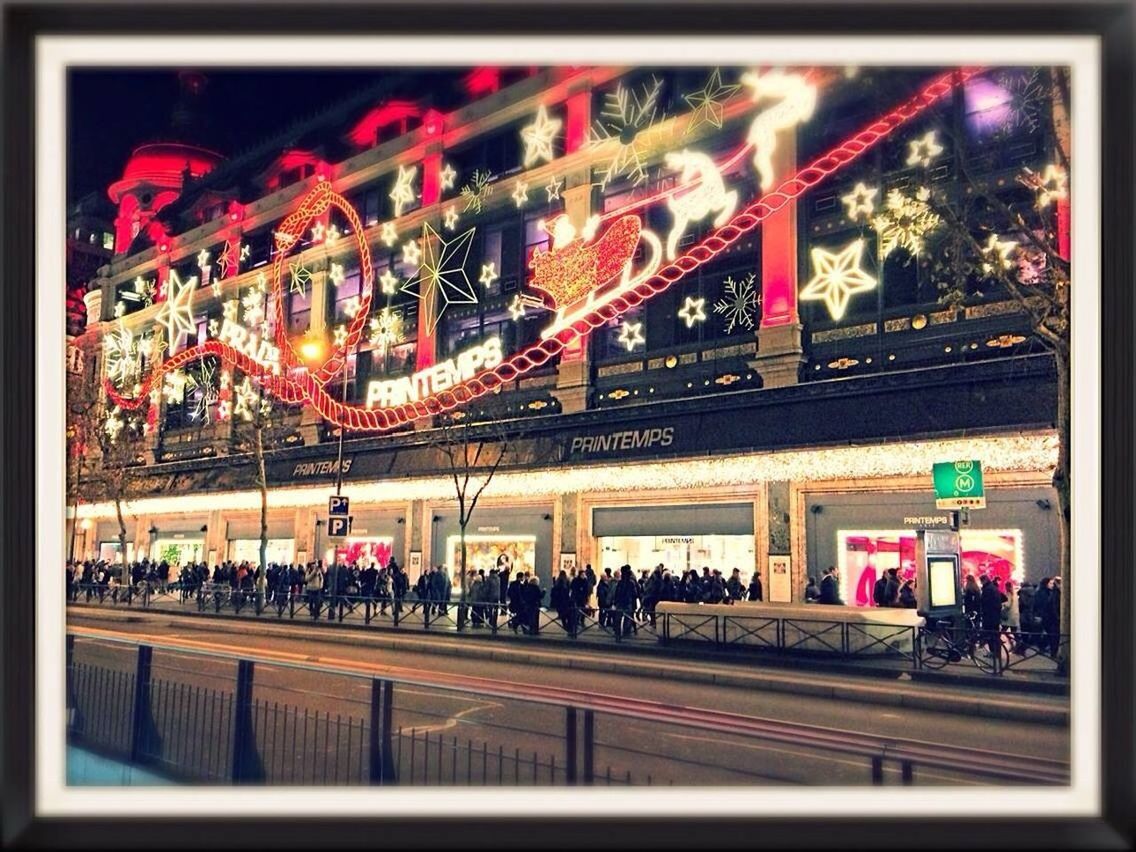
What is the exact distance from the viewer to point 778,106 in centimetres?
775

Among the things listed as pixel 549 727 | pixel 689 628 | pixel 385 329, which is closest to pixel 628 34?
pixel 549 727

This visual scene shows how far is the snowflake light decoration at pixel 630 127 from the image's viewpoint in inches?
902

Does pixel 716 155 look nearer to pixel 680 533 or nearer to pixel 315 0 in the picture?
pixel 680 533

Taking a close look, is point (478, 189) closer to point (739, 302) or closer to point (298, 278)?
point (739, 302)

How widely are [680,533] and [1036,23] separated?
20.8m

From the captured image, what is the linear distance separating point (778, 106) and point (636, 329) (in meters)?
18.0

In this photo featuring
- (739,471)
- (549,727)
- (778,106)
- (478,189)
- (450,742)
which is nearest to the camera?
(778,106)

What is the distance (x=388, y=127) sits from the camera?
1261 inches

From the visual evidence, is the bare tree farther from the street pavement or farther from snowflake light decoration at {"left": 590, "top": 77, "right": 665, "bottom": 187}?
snowflake light decoration at {"left": 590, "top": 77, "right": 665, "bottom": 187}

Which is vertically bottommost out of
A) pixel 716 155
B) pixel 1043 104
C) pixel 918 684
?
pixel 918 684

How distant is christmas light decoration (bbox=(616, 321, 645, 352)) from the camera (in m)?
25.7

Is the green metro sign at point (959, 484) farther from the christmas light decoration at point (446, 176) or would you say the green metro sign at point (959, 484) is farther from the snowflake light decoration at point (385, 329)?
the christmas light decoration at point (446, 176)

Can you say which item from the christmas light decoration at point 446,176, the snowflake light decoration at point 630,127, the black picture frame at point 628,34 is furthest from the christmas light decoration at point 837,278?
the black picture frame at point 628,34
